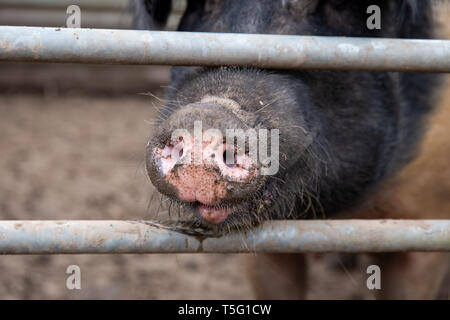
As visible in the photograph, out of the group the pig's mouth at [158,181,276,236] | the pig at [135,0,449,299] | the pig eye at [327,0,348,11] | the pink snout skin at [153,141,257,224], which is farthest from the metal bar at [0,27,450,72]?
the pig eye at [327,0,348,11]

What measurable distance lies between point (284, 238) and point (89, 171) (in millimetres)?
3441

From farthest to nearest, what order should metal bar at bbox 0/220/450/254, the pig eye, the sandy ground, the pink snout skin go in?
1. the sandy ground
2. the pig eye
3. metal bar at bbox 0/220/450/254
4. the pink snout skin

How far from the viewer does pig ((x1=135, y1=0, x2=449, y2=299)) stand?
1.58 m

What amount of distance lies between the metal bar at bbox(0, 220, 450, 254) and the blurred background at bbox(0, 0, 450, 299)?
46 centimetres

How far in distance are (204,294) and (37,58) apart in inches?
82.3

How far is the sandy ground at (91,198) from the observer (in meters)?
3.28

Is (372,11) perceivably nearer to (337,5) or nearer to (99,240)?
(337,5)

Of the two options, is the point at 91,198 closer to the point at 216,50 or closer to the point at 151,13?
the point at 151,13

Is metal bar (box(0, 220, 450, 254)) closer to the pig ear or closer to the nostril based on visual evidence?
the nostril

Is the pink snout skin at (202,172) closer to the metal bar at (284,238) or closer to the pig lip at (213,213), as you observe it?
the pig lip at (213,213)

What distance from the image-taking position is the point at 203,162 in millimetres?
1516

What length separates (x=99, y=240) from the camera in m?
1.61

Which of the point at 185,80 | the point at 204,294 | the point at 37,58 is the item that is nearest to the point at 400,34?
the point at 185,80

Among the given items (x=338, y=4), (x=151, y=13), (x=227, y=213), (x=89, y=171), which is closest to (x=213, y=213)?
(x=227, y=213)
